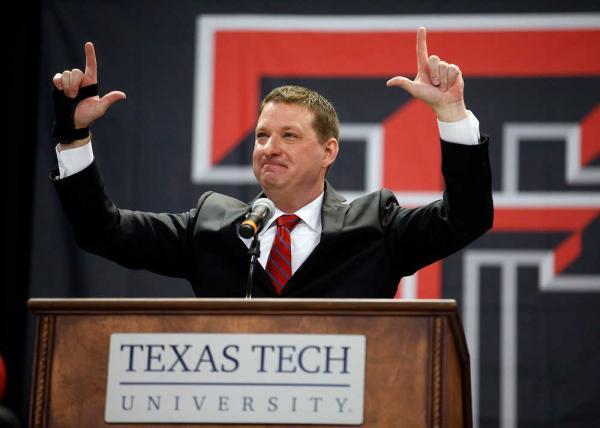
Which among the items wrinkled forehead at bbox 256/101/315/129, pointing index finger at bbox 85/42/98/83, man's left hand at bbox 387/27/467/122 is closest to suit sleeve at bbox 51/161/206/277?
pointing index finger at bbox 85/42/98/83

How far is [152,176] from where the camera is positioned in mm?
4574

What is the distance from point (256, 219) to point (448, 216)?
0.55 m

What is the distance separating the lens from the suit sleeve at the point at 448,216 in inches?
105

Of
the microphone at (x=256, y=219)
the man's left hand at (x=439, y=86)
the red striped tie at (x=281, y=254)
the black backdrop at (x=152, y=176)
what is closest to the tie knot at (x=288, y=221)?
the red striped tie at (x=281, y=254)

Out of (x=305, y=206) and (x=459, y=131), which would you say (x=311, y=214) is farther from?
(x=459, y=131)

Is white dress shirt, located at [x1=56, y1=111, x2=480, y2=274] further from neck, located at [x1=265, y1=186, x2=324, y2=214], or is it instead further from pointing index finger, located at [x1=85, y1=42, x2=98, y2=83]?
pointing index finger, located at [x1=85, y1=42, x2=98, y2=83]

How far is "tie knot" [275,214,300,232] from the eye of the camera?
294cm

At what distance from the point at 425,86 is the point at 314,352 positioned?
0.87 m

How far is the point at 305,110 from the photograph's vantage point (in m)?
3.13

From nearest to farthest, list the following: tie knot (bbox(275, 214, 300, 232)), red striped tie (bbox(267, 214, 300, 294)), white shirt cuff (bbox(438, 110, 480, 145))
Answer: white shirt cuff (bbox(438, 110, 480, 145)) → red striped tie (bbox(267, 214, 300, 294)) → tie knot (bbox(275, 214, 300, 232))

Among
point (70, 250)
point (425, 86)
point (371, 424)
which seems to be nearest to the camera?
point (371, 424)

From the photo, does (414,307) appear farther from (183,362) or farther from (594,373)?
(594,373)

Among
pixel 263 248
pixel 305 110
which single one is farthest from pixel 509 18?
pixel 263 248

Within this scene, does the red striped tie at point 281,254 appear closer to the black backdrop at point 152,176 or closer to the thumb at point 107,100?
the thumb at point 107,100
